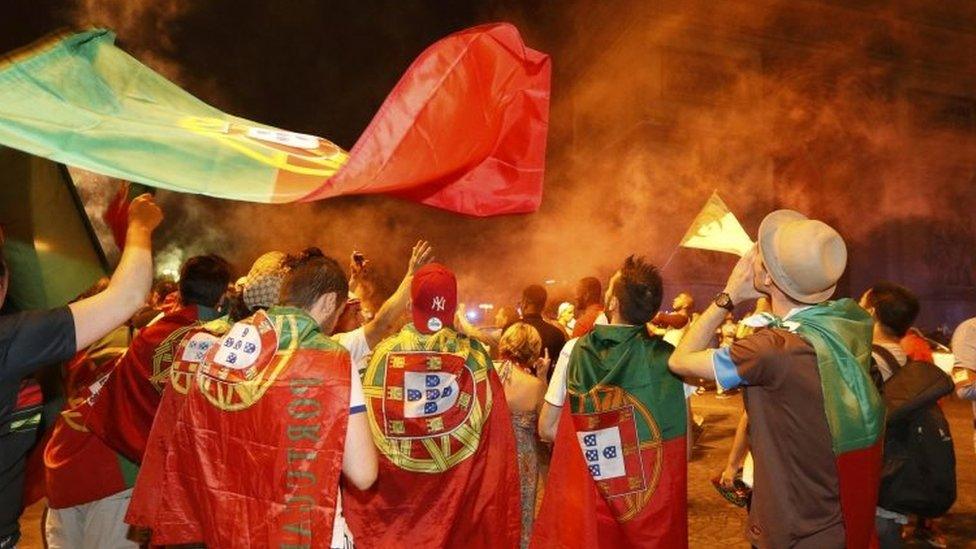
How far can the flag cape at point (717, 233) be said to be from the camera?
2988 mm

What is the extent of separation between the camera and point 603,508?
2.81m

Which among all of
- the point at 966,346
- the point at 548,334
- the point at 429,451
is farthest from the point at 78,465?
the point at 966,346

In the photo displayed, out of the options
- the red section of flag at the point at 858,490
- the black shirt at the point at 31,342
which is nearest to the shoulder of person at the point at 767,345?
the red section of flag at the point at 858,490

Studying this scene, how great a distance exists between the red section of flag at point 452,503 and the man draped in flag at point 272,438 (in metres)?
1.02

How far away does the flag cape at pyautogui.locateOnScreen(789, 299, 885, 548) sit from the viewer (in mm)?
2172

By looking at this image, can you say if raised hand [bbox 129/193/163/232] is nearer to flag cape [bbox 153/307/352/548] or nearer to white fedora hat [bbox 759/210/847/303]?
flag cape [bbox 153/307/352/548]

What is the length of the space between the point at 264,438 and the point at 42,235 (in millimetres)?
1172

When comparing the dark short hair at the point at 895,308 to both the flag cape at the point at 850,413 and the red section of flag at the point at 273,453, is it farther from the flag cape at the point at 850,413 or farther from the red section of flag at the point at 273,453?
the red section of flag at the point at 273,453

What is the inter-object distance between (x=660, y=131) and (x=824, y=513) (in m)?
21.7

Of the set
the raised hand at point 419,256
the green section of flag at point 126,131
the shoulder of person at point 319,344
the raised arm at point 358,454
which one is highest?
the green section of flag at point 126,131

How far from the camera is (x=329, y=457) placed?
1.97 meters

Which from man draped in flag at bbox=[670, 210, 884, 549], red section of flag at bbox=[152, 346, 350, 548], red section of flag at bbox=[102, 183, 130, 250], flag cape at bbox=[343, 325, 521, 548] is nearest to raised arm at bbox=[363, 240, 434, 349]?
flag cape at bbox=[343, 325, 521, 548]

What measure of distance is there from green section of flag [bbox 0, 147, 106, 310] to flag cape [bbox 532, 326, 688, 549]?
6.79 ft

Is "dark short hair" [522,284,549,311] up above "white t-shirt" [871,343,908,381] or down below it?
above
